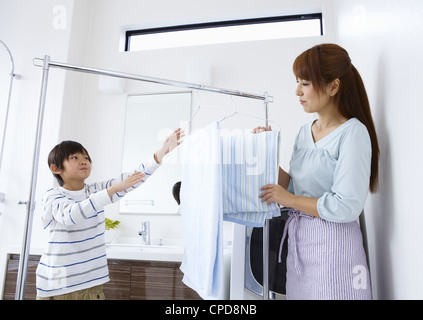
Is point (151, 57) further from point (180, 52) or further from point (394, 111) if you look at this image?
point (394, 111)

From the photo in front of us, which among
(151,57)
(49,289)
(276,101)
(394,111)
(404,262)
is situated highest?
(151,57)

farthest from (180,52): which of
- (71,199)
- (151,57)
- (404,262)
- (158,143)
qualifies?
(404,262)

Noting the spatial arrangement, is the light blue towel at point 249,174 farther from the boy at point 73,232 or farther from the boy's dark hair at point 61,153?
the boy's dark hair at point 61,153

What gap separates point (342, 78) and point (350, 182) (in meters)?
0.34

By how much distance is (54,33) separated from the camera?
2.49m

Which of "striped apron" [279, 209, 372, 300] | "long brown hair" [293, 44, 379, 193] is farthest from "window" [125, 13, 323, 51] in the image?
"striped apron" [279, 209, 372, 300]

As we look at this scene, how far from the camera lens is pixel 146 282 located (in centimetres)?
174

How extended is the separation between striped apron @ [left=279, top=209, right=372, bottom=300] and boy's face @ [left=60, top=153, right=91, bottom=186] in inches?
36.6

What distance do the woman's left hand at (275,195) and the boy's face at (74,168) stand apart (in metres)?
0.80

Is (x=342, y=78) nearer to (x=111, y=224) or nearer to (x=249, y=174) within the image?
(x=249, y=174)

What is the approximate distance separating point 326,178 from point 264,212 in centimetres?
22

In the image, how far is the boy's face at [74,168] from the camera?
148 centimetres

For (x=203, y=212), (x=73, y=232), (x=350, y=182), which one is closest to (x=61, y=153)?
(x=73, y=232)

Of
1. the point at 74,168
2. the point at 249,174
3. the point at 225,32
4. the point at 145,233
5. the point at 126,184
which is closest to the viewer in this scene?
the point at 249,174
